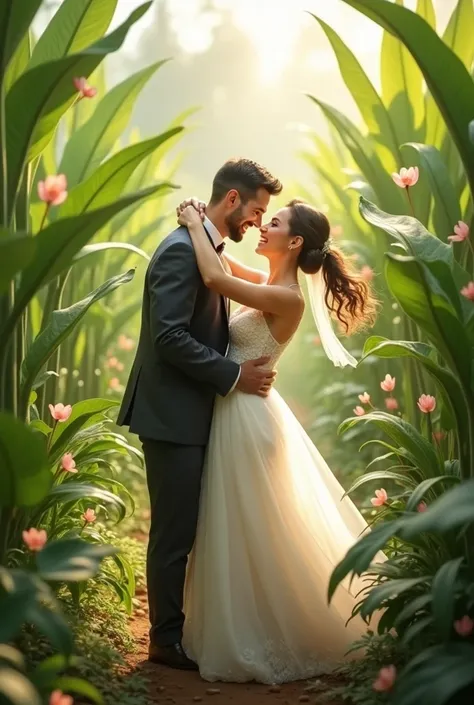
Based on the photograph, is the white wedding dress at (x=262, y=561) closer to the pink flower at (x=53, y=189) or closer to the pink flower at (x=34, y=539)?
the pink flower at (x=34, y=539)

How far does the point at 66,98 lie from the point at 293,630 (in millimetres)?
1313

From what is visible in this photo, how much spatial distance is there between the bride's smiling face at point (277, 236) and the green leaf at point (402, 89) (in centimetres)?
67

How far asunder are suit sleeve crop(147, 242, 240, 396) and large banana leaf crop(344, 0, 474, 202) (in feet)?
2.36

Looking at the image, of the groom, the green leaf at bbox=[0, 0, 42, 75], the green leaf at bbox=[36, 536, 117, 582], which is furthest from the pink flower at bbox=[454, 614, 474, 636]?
the green leaf at bbox=[0, 0, 42, 75]

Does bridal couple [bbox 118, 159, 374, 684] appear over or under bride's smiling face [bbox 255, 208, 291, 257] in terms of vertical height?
under

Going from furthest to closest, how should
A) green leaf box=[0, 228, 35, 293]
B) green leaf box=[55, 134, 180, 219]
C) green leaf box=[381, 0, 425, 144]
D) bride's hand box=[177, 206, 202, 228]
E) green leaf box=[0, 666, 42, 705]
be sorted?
green leaf box=[381, 0, 425, 144] → bride's hand box=[177, 206, 202, 228] → green leaf box=[55, 134, 180, 219] → green leaf box=[0, 228, 35, 293] → green leaf box=[0, 666, 42, 705]

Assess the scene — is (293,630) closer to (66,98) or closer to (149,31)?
(66,98)

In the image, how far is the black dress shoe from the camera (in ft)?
7.18

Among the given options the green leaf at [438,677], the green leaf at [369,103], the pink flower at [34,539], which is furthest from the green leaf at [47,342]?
the green leaf at [369,103]

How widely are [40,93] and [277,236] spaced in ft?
2.86

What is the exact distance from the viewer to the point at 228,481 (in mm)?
2232

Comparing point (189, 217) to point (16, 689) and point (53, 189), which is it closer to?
point (53, 189)

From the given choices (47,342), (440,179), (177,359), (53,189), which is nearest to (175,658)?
(177,359)

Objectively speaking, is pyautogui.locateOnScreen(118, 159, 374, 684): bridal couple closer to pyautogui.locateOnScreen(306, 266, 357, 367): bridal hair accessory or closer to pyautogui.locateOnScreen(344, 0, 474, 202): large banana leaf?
pyautogui.locateOnScreen(306, 266, 357, 367): bridal hair accessory
